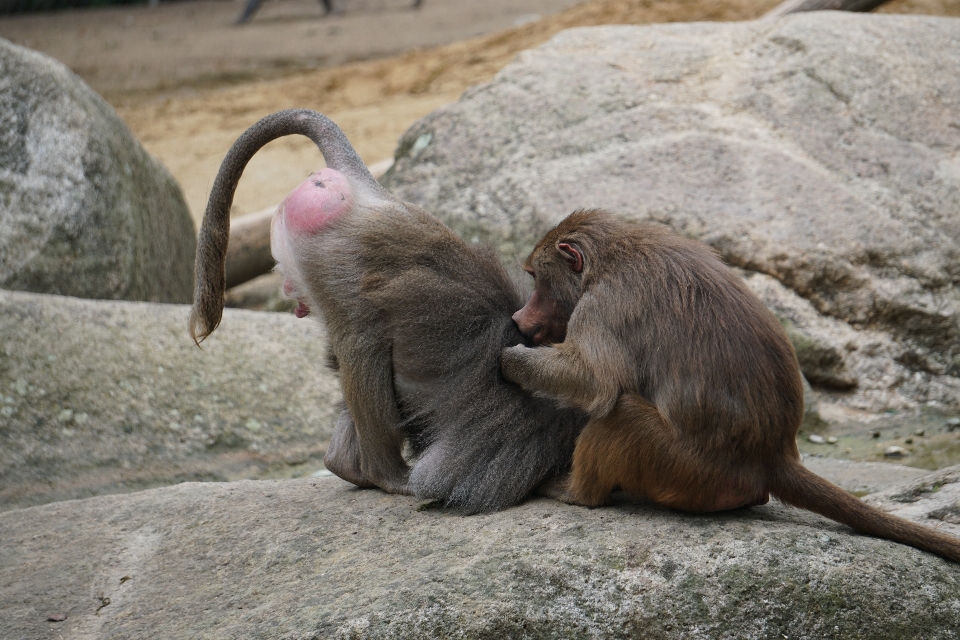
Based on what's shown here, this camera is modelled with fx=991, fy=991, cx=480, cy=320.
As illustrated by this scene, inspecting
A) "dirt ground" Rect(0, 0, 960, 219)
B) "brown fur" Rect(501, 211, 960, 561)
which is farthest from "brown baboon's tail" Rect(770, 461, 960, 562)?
"dirt ground" Rect(0, 0, 960, 219)

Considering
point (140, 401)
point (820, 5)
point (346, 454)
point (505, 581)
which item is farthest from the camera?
point (820, 5)

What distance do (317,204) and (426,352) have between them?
59 cm

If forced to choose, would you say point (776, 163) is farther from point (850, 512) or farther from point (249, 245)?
point (249, 245)

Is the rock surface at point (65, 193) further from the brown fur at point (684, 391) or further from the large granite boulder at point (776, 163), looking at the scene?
the brown fur at point (684, 391)

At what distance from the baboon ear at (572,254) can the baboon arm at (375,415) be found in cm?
65

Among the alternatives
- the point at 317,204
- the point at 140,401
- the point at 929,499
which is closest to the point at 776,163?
the point at 929,499

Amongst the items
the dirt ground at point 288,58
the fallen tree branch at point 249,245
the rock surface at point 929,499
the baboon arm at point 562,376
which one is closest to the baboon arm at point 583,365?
the baboon arm at point 562,376

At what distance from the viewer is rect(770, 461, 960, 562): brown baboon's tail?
2.57 m

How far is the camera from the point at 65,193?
5117 millimetres

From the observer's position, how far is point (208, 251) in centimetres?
340

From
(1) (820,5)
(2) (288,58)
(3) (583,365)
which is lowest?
(2) (288,58)

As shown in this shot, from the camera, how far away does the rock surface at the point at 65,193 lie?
196 inches

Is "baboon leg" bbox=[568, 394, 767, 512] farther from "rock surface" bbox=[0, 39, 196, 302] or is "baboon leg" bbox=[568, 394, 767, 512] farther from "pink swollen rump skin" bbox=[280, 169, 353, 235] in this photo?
"rock surface" bbox=[0, 39, 196, 302]

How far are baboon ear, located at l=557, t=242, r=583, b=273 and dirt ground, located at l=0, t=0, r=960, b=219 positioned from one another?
625cm
